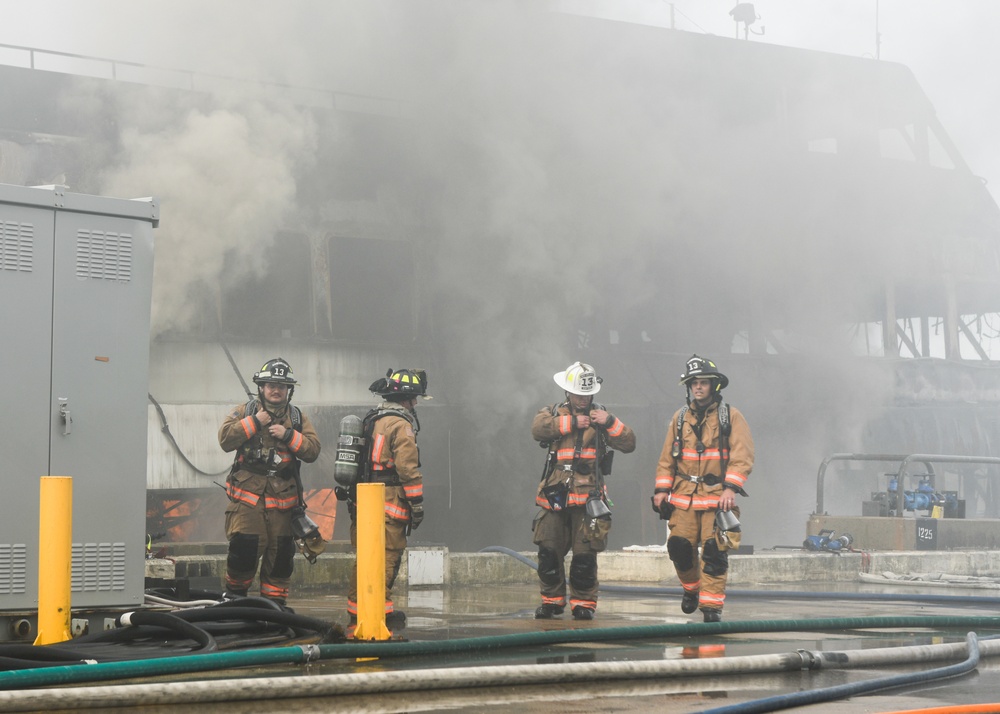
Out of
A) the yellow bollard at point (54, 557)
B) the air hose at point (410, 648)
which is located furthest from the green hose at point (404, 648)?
the yellow bollard at point (54, 557)

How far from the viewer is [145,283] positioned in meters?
5.57

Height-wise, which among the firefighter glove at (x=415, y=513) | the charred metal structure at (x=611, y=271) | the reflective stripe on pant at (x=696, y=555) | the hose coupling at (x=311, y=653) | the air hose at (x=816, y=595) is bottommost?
the air hose at (x=816, y=595)

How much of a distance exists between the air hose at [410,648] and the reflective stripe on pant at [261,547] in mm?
2241

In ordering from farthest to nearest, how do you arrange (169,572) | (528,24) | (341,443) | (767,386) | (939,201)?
1. (939,201)
2. (767,386)
3. (528,24)
4. (169,572)
5. (341,443)

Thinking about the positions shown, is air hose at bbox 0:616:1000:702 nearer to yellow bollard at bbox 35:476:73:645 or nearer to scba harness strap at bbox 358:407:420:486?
yellow bollard at bbox 35:476:73:645

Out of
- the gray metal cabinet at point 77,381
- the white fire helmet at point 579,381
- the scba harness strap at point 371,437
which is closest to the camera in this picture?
the gray metal cabinet at point 77,381

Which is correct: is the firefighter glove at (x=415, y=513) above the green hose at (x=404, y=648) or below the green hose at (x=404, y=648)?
above

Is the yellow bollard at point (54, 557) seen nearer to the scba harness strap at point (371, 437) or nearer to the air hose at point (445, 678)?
the air hose at point (445, 678)

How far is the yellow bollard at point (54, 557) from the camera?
176 inches

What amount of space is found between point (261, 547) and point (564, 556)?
Result: 1.78 meters

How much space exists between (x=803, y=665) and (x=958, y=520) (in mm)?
8638

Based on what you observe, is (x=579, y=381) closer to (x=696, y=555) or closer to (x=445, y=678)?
(x=696, y=555)

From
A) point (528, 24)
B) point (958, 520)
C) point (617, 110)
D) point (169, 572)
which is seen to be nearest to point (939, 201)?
point (617, 110)

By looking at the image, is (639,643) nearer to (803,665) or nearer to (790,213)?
(803,665)
